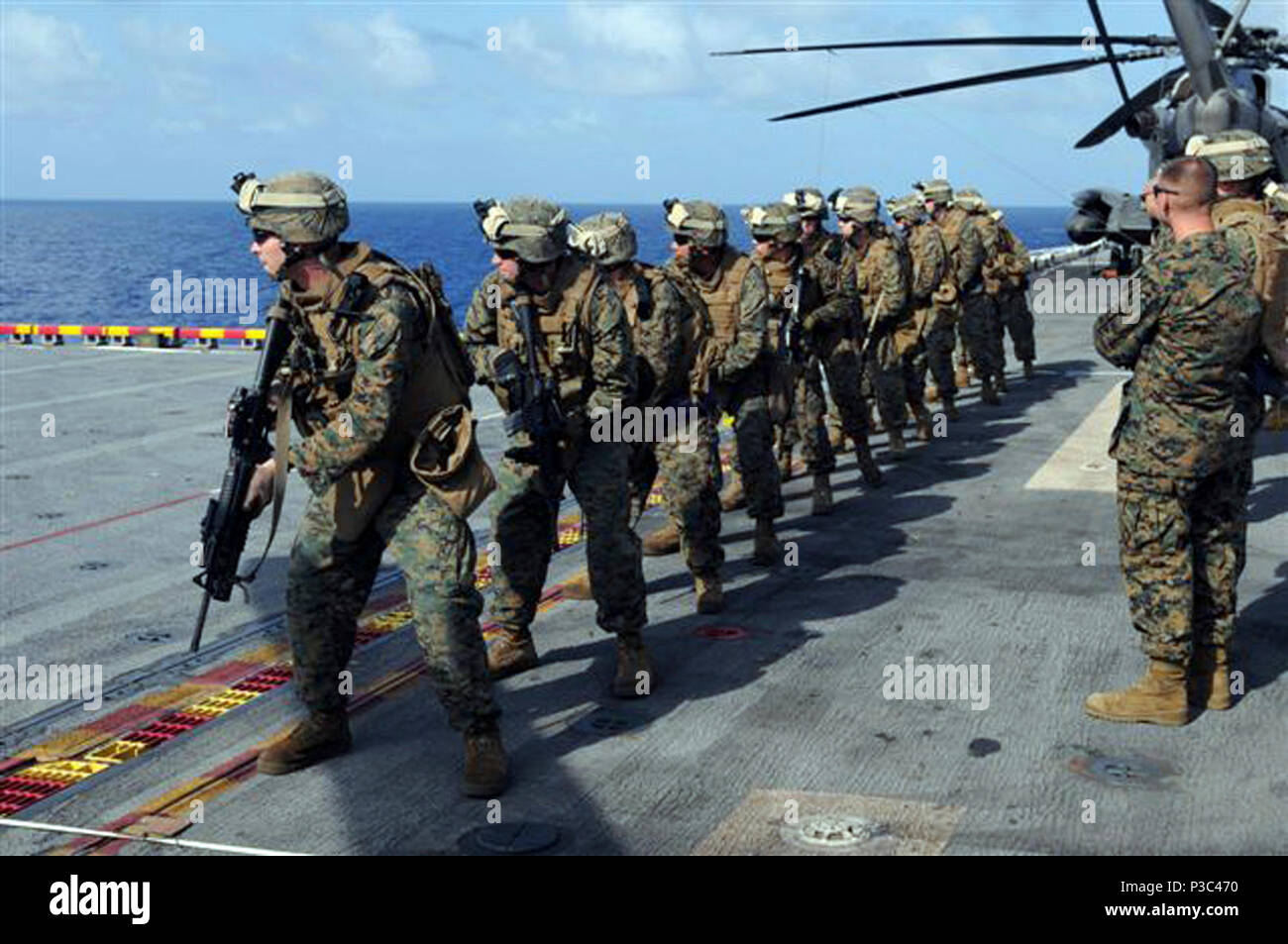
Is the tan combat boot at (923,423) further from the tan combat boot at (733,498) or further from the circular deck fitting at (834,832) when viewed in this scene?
the circular deck fitting at (834,832)

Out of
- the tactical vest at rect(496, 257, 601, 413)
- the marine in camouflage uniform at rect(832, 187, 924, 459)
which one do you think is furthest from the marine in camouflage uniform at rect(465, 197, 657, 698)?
the marine in camouflage uniform at rect(832, 187, 924, 459)

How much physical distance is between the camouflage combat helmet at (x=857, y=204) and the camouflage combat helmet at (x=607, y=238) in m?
5.10

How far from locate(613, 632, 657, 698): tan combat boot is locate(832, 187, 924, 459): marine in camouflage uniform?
6.15 m

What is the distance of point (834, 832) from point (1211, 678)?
2201mm

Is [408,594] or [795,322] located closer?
[408,594]

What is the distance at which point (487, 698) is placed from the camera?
566cm

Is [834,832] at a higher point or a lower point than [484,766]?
lower

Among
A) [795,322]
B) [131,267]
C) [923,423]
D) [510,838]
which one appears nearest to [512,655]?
[510,838]

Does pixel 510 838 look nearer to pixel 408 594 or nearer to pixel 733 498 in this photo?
pixel 408 594

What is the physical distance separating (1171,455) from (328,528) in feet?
10.8

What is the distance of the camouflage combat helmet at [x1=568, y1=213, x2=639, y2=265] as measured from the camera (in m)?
7.38

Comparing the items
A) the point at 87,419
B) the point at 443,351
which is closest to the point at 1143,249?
the point at 87,419

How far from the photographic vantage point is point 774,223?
984 cm
